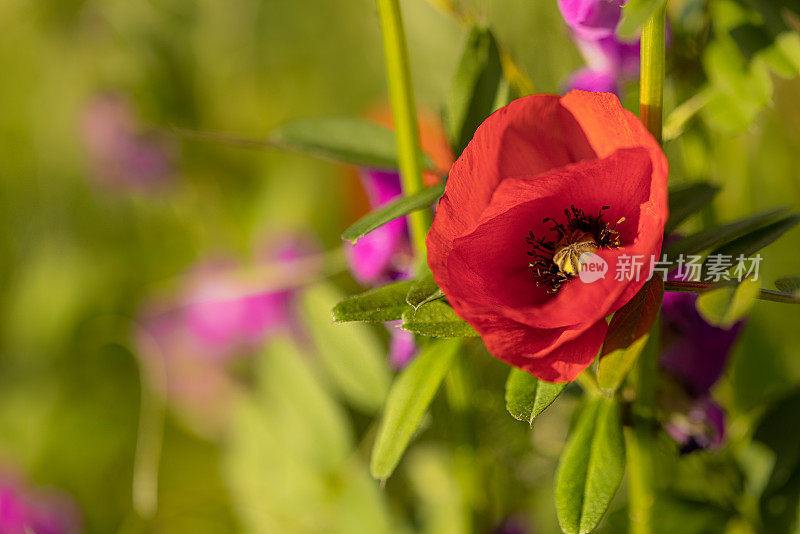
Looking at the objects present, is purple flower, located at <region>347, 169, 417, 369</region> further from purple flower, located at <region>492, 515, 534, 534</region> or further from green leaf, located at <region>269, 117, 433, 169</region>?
purple flower, located at <region>492, 515, 534, 534</region>

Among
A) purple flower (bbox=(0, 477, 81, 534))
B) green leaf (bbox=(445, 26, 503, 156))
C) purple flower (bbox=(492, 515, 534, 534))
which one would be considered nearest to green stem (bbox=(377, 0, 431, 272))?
green leaf (bbox=(445, 26, 503, 156))

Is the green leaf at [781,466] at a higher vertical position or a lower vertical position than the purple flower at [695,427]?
lower

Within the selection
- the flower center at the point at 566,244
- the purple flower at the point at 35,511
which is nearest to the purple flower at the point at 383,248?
the flower center at the point at 566,244

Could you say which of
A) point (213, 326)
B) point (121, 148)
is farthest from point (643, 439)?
point (121, 148)

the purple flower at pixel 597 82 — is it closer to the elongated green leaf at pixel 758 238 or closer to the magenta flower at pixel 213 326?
the elongated green leaf at pixel 758 238

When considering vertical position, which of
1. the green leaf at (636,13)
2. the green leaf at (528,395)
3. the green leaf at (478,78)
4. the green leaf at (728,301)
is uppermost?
the green leaf at (636,13)

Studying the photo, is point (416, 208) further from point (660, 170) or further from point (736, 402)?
point (736, 402)

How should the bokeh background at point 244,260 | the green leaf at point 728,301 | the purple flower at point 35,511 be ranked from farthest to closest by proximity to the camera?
the purple flower at point 35,511, the bokeh background at point 244,260, the green leaf at point 728,301
